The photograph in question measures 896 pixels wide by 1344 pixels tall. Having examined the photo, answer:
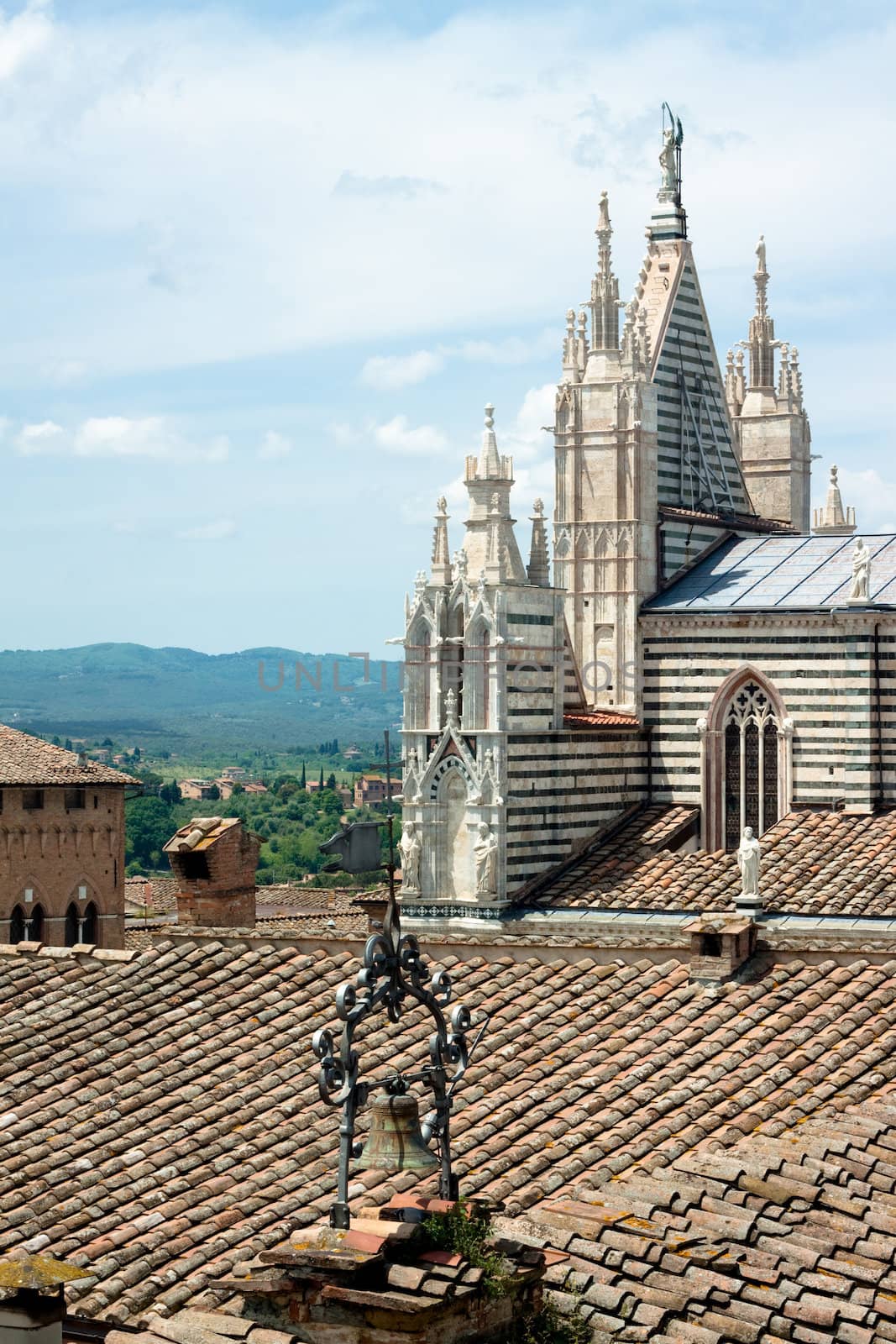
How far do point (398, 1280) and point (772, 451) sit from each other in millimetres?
29734

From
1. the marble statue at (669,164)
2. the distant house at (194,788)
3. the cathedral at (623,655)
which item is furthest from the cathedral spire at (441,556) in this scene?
the distant house at (194,788)

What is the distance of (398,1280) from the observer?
35.7ft

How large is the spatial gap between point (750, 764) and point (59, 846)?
907 inches

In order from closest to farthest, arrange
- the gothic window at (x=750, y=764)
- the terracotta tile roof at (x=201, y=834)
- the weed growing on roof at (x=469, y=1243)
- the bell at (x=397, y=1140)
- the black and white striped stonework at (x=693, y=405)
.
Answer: the weed growing on roof at (x=469, y=1243), the bell at (x=397, y=1140), the terracotta tile roof at (x=201, y=834), the gothic window at (x=750, y=764), the black and white striped stonework at (x=693, y=405)

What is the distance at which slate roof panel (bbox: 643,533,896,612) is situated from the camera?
3312 cm

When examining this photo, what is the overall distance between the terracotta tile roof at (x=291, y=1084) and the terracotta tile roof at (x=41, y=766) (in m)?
32.2

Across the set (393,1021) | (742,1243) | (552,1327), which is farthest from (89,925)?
(552,1327)

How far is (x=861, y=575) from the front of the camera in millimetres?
32219

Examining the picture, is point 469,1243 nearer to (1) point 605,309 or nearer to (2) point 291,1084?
(2) point 291,1084

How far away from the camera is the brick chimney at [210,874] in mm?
24406

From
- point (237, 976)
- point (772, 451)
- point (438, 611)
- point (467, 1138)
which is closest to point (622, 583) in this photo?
point (438, 611)

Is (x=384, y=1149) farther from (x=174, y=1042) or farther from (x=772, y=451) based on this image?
(x=772, y=451)

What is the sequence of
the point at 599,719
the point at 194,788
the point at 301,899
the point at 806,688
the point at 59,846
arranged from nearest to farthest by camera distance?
the point at 806,688, the point at 599,719, the point at 59,846, the point at 301,899, the point at 194,788

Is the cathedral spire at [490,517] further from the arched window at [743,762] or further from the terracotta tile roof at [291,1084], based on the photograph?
the terracotta tile roof at [291,1084]
